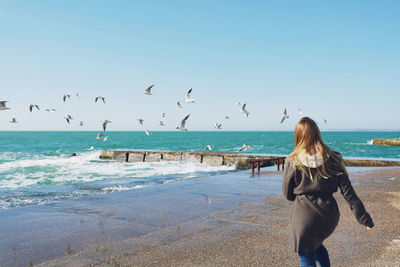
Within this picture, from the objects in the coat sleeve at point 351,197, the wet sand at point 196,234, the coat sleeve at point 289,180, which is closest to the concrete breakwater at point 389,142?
the wet sand at point 196,234

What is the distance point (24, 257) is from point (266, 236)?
13.0ft

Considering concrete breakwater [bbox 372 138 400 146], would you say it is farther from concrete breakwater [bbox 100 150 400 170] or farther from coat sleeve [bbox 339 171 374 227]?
coat sleeve [bbox 339 171 374 227]

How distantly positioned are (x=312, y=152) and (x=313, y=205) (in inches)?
17.2

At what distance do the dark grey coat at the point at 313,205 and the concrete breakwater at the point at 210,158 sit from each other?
16599 mm

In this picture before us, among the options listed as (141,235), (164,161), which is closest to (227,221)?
(141,235)

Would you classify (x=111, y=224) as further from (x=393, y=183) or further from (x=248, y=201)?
(x=393, y=183)

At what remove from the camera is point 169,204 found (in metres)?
9.20

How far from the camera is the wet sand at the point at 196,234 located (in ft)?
15.6

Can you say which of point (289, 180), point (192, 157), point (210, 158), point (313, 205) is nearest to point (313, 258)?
point (313, 205)

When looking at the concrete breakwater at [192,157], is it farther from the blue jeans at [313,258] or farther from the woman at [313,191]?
the woman at [313,191]

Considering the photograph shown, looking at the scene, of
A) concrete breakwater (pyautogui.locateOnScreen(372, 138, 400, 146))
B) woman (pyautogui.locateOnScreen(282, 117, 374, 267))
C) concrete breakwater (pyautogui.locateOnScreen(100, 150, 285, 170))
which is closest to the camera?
woman (pyautogui.locateOnScreen(282, 117, 374, 267))

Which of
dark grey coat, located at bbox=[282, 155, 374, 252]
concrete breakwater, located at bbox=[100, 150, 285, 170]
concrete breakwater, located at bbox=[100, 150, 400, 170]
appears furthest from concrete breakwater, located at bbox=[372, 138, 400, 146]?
dark grey coat, located at bbox=[282, 155, 374, 252]

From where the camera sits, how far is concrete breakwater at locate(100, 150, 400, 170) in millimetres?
20516

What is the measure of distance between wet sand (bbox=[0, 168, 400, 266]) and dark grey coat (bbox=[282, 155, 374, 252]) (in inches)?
78.0
